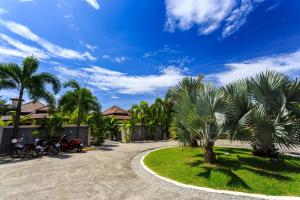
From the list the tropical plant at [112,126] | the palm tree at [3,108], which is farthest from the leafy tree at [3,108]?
the tropical plant at [112,126]

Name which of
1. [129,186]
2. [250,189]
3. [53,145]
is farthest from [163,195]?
[53,145]

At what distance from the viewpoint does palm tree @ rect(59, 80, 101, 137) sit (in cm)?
1773

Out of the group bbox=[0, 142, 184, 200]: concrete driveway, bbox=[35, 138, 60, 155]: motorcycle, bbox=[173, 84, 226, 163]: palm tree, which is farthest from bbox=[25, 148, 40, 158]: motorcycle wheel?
bbox=[173, 84, 226, 163]: palm tree

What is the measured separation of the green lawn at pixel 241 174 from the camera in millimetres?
6826

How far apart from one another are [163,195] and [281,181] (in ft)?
14.8

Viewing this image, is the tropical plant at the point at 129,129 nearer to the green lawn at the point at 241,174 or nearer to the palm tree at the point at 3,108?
the palm tree at the point at 3,108

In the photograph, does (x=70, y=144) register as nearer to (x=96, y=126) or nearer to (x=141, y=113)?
(x=96, y=126)

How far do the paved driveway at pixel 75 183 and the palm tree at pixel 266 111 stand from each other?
462 centimetres

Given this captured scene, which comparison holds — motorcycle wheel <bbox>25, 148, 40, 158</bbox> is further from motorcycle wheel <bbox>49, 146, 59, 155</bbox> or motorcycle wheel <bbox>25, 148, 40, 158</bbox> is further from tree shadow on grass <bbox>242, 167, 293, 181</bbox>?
tree shadow on grass <bbox>242, 167, 293, 181</bbox>

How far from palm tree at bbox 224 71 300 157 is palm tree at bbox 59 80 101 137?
39.6 feet

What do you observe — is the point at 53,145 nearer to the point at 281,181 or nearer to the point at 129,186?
the point at 129,186

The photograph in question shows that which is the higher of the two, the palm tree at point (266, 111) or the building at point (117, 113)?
the building at point (117, 113)

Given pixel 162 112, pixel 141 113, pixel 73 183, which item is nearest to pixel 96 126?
pixel 141 113

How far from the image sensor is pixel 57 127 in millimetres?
15453
